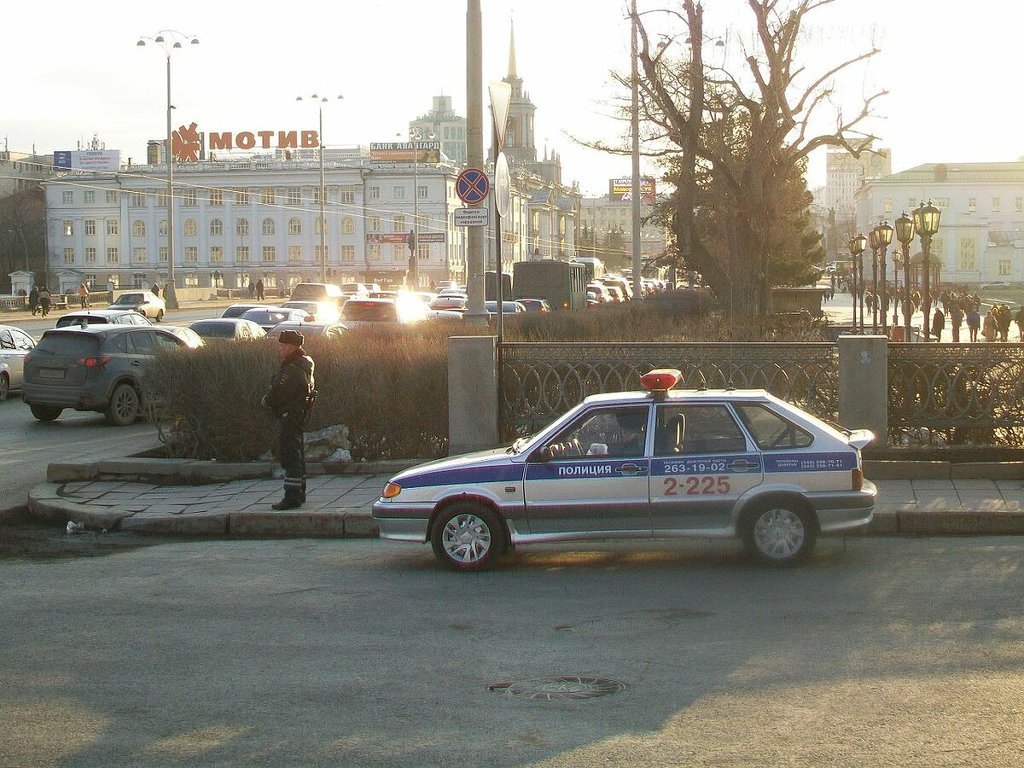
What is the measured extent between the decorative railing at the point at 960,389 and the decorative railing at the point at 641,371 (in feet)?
2.47

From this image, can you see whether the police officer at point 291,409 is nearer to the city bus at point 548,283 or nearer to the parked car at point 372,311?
the parked car at point 372,311

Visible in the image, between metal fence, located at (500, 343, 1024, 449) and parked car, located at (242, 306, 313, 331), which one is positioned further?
parked car, located at (242, 306, 313, 331)

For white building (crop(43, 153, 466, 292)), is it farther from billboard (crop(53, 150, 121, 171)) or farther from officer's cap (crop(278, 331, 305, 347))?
officer's cap (crop(278, 331, 305, 347))

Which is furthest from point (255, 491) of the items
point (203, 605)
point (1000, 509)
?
point (1000, 509)

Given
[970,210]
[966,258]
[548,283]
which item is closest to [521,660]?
[548,283]

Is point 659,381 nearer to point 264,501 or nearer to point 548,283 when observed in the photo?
point 264,501

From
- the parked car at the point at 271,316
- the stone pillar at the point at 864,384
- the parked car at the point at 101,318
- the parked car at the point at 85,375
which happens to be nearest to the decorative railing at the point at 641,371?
the stone pillar at the point at 864,384

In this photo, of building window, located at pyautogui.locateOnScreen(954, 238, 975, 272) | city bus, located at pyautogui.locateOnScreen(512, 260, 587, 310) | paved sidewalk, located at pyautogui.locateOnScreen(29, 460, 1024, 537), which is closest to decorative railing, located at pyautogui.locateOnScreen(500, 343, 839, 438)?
paved sidewalk, located at pyautogui.locateOnScreen(29, 460, 1024, 537)

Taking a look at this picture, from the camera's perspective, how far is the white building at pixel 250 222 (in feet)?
399

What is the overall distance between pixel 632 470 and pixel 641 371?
4749mm

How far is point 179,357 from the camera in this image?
15.4 meters

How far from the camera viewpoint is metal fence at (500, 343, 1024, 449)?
1368 cm

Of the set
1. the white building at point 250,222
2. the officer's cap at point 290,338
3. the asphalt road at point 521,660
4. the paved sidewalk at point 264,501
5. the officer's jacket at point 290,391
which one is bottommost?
the asphalt road at point 521,660

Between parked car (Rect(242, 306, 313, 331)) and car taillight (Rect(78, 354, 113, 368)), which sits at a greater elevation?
parked car (Rect(242, 306, 313, 331))
